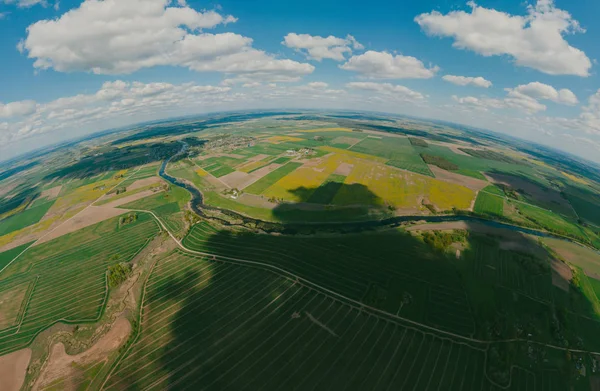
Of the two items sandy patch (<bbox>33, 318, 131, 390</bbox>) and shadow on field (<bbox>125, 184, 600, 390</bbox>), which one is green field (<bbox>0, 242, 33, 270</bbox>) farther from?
shadow on field (<bbox>125, 184, 600, 390</bbox>)

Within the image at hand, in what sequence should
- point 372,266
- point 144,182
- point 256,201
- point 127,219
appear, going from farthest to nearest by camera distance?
point 144,182
point 256,201
point 127,219
point 372,266

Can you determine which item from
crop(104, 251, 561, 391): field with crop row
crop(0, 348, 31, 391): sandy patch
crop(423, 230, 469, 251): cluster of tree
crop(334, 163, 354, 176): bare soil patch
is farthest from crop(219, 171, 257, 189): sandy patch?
crop(423, 230, 469, 251): cluster of tree

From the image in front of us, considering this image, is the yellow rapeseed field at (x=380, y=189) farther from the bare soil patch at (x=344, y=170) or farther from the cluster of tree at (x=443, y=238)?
the cluster of tree at (x=443, y=238)

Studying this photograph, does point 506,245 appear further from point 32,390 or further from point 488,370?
point 32,390

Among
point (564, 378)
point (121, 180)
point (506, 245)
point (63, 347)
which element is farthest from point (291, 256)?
point (121, 180)

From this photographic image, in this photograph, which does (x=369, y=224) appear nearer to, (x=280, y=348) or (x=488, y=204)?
(x=280, y=348)

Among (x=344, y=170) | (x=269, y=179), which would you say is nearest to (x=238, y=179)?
(x=269, y=179)
